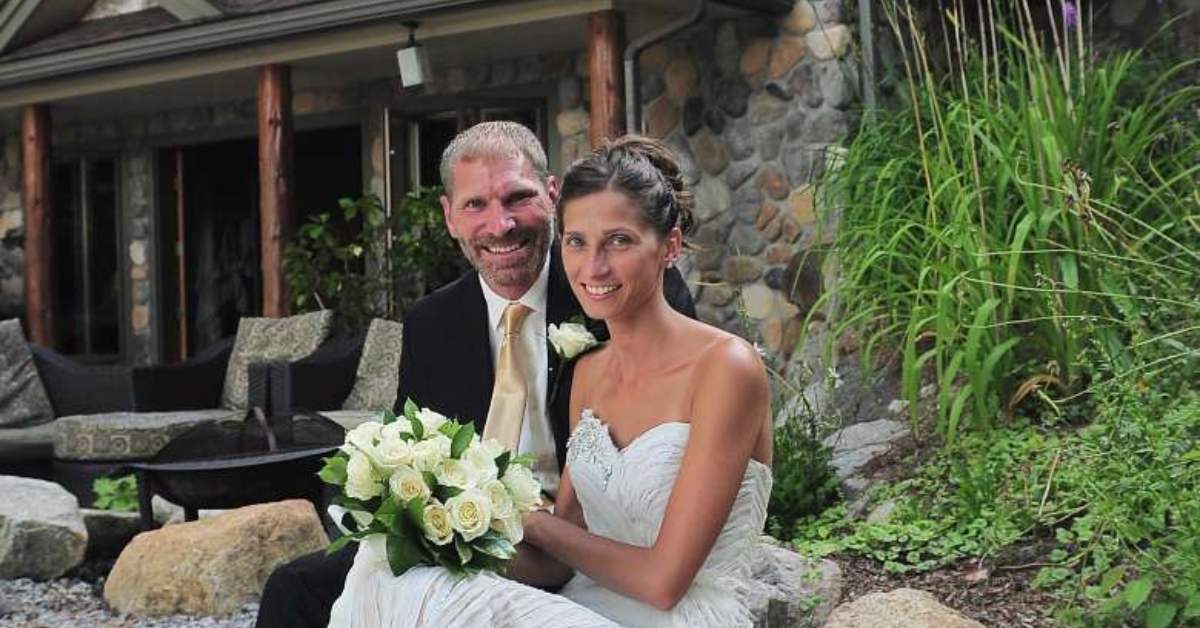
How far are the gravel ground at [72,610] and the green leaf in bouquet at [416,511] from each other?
9.03 ft

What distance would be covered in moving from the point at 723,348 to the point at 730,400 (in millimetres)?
86

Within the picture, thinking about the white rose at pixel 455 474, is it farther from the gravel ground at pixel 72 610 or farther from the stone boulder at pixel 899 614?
the gravel ground at pixel 72 610

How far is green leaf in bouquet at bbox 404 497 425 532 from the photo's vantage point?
218cm

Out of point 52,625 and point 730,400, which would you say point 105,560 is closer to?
point 52,625

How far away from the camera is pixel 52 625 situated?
193 inches

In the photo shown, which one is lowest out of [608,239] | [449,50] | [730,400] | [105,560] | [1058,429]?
[105,560]

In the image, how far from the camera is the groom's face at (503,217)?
283 centimetres

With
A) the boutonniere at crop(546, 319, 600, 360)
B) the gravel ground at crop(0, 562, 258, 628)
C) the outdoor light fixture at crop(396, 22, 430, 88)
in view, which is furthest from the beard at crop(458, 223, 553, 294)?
the outdoor light fixture at crop(396, 22, 430, 88)

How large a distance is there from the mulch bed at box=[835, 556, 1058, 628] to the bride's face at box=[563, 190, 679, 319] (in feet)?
6.66

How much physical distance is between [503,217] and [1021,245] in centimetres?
260

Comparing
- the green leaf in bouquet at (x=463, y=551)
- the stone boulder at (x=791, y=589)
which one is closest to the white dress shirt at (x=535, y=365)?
the green leaf in bouquet at (x=463, y=551)

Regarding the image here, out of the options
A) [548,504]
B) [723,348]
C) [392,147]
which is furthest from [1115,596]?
[392,147]

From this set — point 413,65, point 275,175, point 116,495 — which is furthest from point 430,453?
point 275,175

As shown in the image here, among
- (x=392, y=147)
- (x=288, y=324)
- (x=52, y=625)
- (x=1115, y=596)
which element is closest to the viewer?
(x=1115, y=596)
